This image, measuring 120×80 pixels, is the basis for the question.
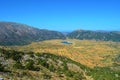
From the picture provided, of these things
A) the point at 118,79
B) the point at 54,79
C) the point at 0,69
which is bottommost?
the point at 118,79

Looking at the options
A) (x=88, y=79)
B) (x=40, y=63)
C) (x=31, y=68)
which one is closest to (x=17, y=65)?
(x=31, y=68)

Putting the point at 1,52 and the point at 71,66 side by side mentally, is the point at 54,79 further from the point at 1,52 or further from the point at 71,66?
the point at 71,66

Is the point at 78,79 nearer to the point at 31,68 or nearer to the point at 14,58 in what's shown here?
the point at 31,68

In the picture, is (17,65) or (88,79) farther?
(88,79)

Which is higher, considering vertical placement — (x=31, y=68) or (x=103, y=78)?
(x=31, y=68)

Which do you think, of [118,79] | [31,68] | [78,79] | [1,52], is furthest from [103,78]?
[1,52]

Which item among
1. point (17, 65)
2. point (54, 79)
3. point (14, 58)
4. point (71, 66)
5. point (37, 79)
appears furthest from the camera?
point (71, 66)

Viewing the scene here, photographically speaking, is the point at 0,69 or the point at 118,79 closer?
the point at 0,69

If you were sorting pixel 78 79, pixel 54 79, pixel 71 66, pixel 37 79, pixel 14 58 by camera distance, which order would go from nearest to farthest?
pixel 37 79
pixel 54 79
pixel 78 79
pixel 14 58
pixel 71 66

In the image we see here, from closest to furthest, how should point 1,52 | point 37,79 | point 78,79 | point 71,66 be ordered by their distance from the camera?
point 37,79 → point 78,79 → point 1,52 → point 71,66
